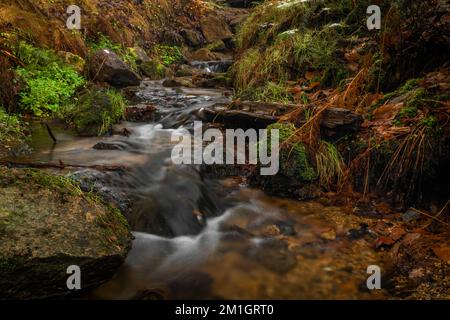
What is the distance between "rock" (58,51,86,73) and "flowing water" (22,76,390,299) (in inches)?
99.2

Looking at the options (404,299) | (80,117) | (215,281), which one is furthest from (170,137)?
(404,299)

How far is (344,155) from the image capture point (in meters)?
4.04

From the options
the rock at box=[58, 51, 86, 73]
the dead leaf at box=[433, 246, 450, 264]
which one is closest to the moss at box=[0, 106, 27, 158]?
the rock at box=[58, 51, 86, 73]

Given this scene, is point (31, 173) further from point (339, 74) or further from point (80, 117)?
point (339, 74)

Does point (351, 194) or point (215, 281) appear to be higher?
point (351, 194)

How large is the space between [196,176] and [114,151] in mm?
1116

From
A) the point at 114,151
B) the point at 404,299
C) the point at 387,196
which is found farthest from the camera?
the point at 114,151

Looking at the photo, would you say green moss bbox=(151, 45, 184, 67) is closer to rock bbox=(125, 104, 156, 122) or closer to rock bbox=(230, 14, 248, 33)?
rock bbox=(230, 14, 248, 33)

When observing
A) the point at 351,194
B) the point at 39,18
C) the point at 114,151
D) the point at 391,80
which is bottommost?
the point at 351,194

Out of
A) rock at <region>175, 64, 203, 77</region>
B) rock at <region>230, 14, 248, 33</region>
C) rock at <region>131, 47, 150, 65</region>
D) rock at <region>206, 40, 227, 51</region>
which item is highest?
rock at <region>230, 14, 248, 33</region>

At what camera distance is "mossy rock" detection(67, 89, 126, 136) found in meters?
5.31

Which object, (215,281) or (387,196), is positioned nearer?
(215,281)

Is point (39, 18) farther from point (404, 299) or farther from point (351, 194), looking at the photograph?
point (404, 299)

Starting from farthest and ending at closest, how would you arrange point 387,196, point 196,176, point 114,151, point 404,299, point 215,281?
point 114,151 < point 196,176 < point 387,196 < point 215,281 < point 404,299
